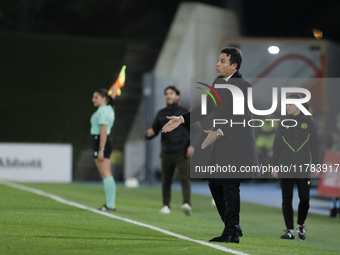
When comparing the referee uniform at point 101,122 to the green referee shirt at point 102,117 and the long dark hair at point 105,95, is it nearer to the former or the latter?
the green referee shirt at point 102,117

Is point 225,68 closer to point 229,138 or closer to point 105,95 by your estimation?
point 229,138

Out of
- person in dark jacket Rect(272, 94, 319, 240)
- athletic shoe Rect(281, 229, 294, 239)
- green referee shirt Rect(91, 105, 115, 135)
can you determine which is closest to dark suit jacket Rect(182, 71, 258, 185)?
person in dark jacket Rect(272, 94, 319, 240)

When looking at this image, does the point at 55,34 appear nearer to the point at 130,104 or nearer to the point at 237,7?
the point at 130,104

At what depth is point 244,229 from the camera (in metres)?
7.88

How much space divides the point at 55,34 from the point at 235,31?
883 centimetres

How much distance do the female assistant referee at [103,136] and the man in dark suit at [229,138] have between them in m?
3.06

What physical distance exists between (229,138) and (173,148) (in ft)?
11.6

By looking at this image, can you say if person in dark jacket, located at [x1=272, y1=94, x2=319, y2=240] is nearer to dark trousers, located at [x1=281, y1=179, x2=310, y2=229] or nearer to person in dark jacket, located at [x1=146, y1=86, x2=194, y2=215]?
dark trousers, located at [x1=281, y1=179, x2=310, y2=229]

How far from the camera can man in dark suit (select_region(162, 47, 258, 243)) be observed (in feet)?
18.8

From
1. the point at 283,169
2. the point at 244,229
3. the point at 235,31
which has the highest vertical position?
the point at 235,31

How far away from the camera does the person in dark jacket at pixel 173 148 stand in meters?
9.24

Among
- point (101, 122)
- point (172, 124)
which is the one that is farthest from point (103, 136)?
point (172, 124)

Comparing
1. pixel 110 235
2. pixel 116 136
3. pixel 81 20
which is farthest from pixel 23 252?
pixel 81 20

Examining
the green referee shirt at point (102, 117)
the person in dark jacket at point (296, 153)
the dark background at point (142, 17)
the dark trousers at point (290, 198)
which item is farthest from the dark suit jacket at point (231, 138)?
the dark background at point (142, 17)
